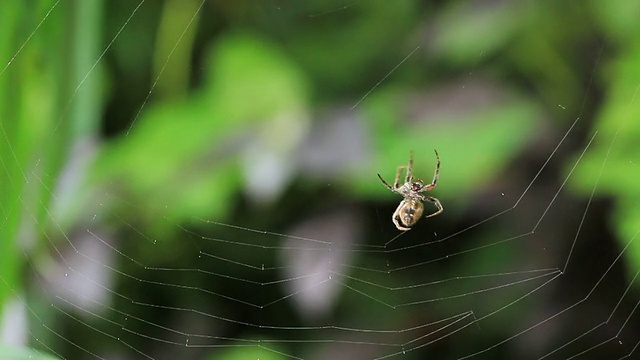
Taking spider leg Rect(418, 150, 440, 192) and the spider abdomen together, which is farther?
the spider abdomen

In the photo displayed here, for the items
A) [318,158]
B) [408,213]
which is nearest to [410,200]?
[408,213]

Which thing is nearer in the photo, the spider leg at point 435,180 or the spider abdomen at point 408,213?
the spider leg at point 435,180

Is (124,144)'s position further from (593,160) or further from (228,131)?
(593,160)

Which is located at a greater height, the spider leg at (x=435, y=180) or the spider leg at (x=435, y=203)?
the spider leg at (x=435, y=180)

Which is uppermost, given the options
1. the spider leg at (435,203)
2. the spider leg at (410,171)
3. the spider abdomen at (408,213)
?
the spider leg at (410,171)

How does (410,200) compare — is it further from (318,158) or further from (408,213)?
(318,158)

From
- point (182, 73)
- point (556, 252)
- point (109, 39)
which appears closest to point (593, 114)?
point (556, 252)
